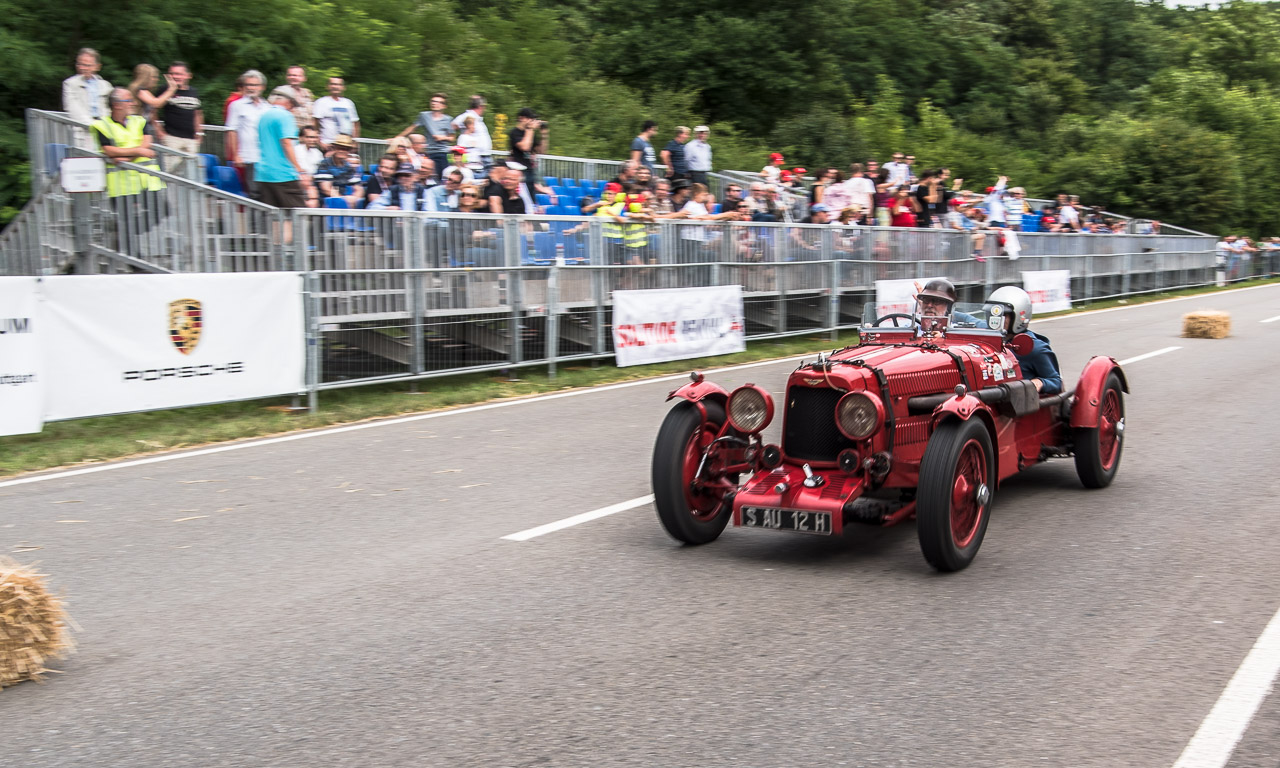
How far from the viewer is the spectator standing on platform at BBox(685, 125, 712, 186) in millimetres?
20344

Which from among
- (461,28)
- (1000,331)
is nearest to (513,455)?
(1000,331)

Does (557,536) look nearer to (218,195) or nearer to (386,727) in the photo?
(386,727)

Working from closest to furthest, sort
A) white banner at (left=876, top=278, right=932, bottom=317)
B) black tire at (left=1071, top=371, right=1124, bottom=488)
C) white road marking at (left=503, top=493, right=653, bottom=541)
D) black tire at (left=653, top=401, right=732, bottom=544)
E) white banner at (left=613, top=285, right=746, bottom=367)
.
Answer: black tire at (left=653, top=401, right=732, bottom=544) → white road marking at (left=503, top=493, right=653, bottom=541) → black tire at (left=1071, top=371, right=1124, bottom=488) → white banner at (left=613, top=285, right=746, bottom=367) → white banner at (left=876, top=278, right=932, bottom=317)

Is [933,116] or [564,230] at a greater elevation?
[933,116]

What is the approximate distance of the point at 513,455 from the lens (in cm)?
959

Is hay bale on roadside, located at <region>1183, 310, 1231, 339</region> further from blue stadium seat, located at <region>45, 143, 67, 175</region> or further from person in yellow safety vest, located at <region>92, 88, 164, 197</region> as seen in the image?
blue stadium seat, located at <region>45, 143, 67, 175</region>

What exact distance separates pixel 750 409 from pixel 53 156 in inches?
396

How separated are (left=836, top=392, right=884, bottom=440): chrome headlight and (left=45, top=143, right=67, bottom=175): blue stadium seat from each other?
33.8 feet

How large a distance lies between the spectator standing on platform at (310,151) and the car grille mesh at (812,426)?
28.3ft

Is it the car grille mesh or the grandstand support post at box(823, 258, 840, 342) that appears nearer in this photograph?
the car grille mesh

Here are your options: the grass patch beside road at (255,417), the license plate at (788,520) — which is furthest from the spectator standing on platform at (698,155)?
the license plate at (788,520)

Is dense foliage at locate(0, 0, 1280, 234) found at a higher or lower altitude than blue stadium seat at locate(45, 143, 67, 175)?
higher

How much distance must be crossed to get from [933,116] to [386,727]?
1835 inches

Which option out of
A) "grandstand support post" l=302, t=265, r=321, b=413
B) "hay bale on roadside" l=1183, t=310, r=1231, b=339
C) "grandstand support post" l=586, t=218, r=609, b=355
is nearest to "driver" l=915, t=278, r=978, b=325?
"grandstand support post" l=302, t=265, r=321, b=413
